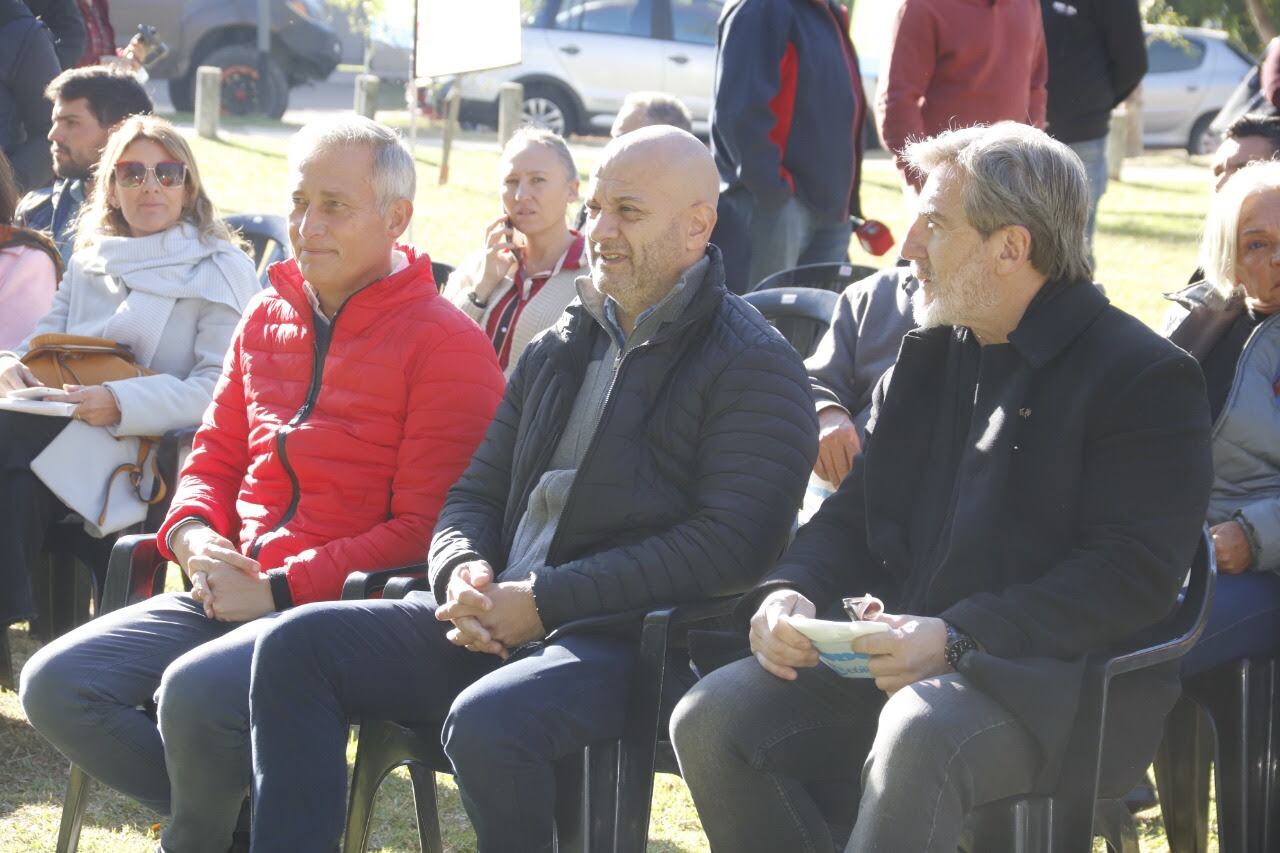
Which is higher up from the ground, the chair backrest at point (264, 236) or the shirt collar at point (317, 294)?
the shirt collar at point (317, 294)

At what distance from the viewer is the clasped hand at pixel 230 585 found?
352 centimetres

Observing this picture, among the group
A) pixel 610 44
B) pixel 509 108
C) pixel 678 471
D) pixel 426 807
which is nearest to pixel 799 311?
pixel 678 471

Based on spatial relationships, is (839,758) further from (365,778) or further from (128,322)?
(128,322)

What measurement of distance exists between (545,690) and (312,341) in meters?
1.14

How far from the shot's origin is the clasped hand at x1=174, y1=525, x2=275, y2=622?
352cm

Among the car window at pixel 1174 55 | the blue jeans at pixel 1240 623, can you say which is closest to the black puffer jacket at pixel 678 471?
the blue jeans at pixel 1240 623

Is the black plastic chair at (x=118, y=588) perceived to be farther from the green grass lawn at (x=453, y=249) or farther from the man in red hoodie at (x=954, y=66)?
the man in red hoodie at (x=954, y=66)

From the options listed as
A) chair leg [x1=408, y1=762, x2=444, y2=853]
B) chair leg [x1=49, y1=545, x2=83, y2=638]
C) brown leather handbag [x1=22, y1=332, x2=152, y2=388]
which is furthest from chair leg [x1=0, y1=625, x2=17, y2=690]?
chair leg [x1=408, y1=762, x2=444, y2=853]

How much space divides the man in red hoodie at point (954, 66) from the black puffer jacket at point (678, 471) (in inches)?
101

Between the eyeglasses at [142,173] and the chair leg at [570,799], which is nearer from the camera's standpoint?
the chair leg at [570,799]

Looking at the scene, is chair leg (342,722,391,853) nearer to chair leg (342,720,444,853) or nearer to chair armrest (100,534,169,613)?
chair leg (342,720,444,853)

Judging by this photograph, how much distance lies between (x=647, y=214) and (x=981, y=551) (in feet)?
3.31

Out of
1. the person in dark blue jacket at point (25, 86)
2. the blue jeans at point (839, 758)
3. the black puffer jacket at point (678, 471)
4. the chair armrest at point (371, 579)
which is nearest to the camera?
the blue jeans at point (839, 758)

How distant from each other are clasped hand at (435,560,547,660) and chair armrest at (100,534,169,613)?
89 centimetres
